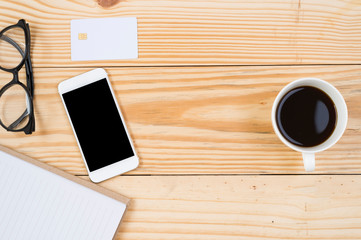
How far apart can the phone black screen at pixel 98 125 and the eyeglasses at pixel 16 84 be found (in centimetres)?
7

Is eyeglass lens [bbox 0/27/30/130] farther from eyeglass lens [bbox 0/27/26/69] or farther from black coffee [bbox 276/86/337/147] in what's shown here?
black coffee [bbox 276/86/337/147]

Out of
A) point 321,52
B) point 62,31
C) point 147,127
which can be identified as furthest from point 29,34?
point 321,52

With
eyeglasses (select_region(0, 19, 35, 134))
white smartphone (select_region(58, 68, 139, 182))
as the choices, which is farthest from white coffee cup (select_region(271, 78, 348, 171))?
eyeglasses (select_region(0, 19, 35, 134))

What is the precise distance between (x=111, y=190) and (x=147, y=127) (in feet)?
0.43

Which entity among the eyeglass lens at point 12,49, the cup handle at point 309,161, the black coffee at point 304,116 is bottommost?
the cup handle at point 309,161

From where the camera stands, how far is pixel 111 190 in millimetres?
516

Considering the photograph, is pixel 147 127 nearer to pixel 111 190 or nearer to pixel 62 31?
pixel 111 190

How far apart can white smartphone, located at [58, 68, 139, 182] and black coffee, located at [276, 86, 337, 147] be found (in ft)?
0.87

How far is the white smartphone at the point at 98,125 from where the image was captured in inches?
20.2

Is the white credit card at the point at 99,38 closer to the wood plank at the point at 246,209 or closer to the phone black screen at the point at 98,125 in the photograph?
the phone black screen at the point at 98,125

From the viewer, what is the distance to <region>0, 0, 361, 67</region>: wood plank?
20.6 inches

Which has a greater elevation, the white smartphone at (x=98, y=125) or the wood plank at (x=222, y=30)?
the wood plank at (x=222, y=30)

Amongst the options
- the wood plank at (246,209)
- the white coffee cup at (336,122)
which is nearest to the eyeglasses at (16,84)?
the wood plank at (246,209)

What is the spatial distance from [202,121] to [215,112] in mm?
29
